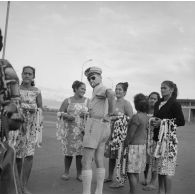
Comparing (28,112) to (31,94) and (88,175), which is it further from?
(88,175)

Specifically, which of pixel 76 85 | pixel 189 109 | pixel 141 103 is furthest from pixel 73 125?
pixel 189 109

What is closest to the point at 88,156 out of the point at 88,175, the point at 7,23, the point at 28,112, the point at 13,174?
the point at 88,175

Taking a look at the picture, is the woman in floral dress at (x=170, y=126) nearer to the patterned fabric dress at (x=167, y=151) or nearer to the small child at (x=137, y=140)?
the patterned fabric dress at (x=167, y=151)

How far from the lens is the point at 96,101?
15.9ft

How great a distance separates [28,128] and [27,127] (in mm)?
30

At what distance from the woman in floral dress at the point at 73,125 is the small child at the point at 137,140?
1.34m

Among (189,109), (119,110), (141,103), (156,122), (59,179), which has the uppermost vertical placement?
(189,109)

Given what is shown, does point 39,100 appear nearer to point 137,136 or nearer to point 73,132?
point 73,132

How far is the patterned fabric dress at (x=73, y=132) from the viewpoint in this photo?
6.24m

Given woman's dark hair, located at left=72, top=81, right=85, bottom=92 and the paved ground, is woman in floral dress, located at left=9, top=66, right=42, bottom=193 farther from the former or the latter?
woman's dark hair, located at left=72, top=81, right=85, bottom=92

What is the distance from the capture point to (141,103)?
513 centimetres

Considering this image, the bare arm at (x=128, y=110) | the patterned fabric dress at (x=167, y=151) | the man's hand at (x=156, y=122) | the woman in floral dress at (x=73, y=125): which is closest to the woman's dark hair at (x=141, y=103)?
the man's hand at (x=156, y=122)

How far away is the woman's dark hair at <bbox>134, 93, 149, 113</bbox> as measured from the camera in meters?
5.12

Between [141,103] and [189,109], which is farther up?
[189,109]
